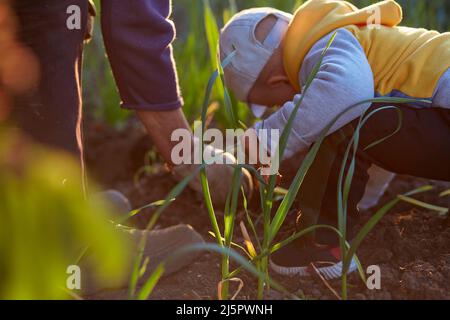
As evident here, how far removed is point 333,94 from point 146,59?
1.55ft

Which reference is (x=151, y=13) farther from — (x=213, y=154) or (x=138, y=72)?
(x=213, y=154)

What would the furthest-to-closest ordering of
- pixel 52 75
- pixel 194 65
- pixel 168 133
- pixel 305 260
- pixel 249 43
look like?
pixel 194 65
pixel 249 43
pixel 168 133
pixel 305 260
pixel 52 75

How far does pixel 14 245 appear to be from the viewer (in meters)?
1.07

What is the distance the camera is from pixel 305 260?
5.35 ft

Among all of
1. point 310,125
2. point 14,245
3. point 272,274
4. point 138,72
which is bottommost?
point 272,274

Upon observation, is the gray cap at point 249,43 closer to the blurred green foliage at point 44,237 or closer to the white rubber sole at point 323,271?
the white rubber sole at point 323,271

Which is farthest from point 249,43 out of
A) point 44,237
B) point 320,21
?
point 44,237

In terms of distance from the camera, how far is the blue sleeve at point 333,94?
1578mm

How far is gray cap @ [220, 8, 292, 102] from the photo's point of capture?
1.86 metres

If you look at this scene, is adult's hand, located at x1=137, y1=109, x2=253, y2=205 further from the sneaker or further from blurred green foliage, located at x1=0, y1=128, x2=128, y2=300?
blurred green foliage, located at x1=0, y1=128, x2=128, y2=300

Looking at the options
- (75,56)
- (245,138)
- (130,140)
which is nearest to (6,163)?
(75,56)

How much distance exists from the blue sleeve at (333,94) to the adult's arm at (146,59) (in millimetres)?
282

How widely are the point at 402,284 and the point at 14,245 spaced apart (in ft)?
2.70

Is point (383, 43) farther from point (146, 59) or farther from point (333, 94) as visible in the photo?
point (146, 59)
